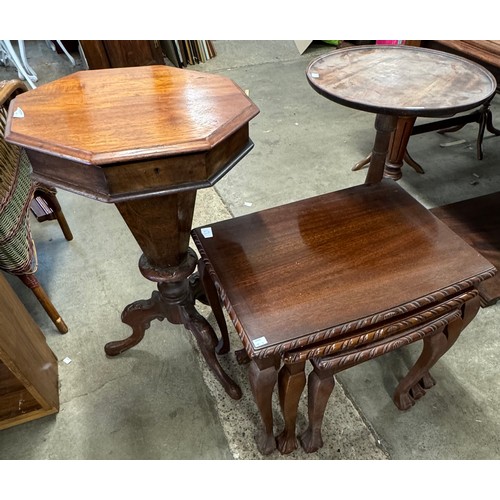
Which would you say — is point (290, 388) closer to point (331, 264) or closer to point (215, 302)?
point (331, 264)

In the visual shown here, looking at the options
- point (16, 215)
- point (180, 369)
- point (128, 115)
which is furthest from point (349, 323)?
point (16, 215)

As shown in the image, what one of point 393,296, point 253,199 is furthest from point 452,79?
point 253,199

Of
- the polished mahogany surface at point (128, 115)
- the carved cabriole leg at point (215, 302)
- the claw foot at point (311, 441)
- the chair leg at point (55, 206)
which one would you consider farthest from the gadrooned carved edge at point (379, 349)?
the chair leg at point (55, 206)

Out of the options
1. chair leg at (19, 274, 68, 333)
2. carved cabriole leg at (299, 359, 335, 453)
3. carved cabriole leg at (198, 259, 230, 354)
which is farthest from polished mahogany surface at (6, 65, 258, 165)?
chair leg at (19, 274, 68, 333)

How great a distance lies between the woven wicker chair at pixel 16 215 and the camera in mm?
1234

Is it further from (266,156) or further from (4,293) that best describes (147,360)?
(266,156)

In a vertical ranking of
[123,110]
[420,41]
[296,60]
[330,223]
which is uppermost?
[123,110]

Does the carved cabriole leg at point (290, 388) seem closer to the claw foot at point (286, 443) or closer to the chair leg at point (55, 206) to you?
the claw foot at point (286, 443)

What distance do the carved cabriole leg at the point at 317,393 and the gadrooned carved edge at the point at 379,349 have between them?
2 centimetres

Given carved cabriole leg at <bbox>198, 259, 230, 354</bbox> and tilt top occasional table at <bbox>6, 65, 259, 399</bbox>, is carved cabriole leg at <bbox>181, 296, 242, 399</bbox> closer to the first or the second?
carved cabriole leg at <bbox>198, 259, 230, 354</bbox>

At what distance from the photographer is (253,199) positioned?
222 centimetres

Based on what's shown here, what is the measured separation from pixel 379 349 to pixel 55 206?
156cm

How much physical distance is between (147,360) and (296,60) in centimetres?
360

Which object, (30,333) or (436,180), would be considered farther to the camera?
(436,180)
